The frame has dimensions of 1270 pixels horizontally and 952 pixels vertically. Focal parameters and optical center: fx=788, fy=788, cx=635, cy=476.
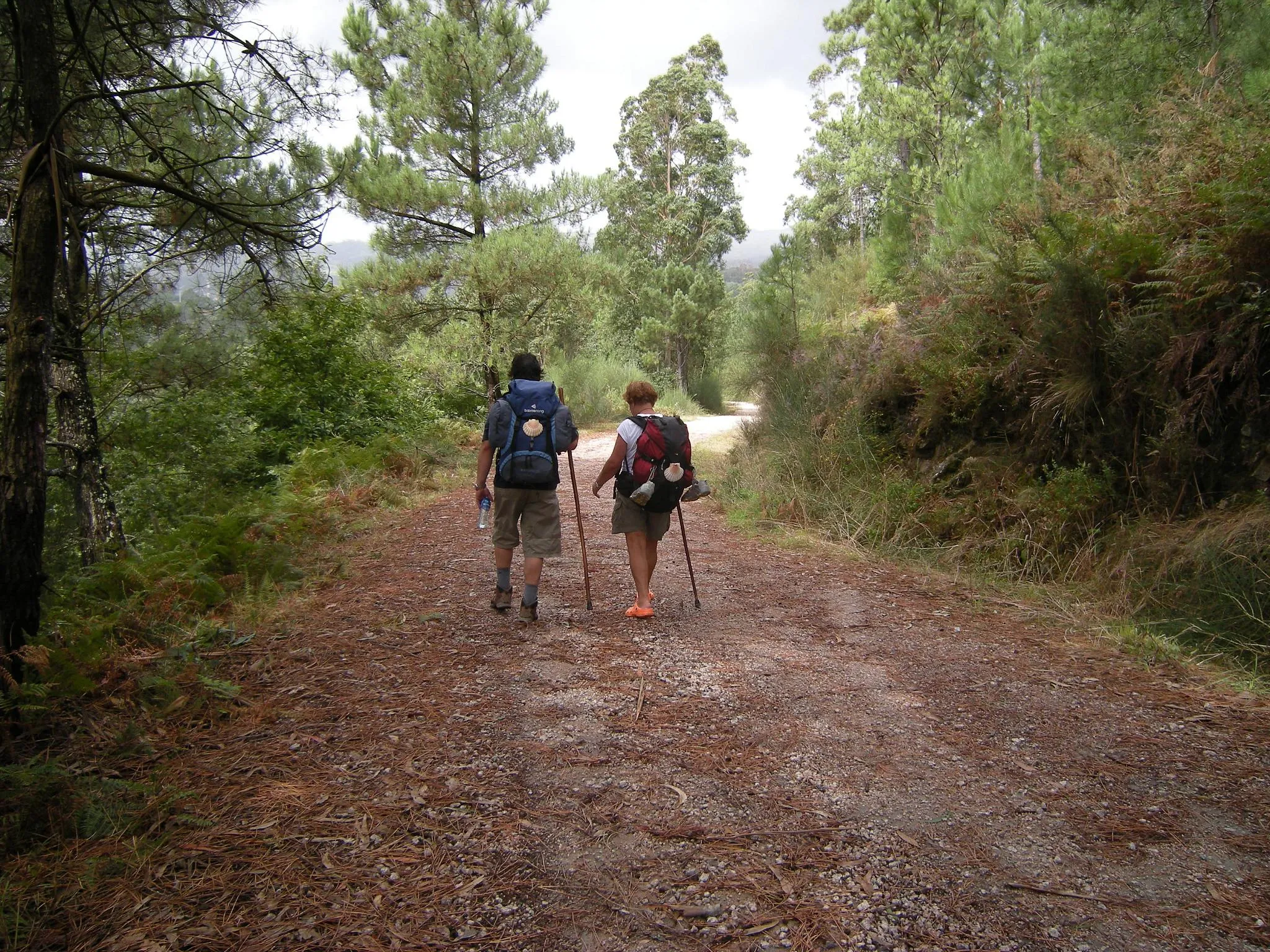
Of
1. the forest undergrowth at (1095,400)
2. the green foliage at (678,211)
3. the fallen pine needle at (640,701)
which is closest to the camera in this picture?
the fallen pine needle at (640,701)

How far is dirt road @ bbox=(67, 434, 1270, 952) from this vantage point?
8.14 feet

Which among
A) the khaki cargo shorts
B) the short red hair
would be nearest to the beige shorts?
the khaki cargo shorts

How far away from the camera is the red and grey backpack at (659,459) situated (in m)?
5.50

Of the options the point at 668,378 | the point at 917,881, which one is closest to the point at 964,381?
the point at 917,881

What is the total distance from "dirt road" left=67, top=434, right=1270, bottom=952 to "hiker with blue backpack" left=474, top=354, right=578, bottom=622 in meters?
0.60

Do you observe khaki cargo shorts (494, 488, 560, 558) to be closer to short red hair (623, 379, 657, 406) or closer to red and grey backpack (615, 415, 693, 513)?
red and grey backpack (615, 415, 693, 513)

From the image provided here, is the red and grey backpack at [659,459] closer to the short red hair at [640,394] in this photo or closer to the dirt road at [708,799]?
the short red hair at [640,394]

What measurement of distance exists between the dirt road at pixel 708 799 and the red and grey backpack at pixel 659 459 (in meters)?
0.97

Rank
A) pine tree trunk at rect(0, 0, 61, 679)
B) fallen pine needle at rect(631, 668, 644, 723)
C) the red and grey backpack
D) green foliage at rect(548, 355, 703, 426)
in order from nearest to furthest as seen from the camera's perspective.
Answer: pine tree trunk at rect(0, 0, 61, 679) < fallen pine needle at rect(631, 668, 644, 723) < the red and grey backpack < green foliage at rect(548, 355, 703, 426)

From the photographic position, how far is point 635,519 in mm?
5715

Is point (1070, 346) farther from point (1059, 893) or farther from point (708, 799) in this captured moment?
point (708, 799)

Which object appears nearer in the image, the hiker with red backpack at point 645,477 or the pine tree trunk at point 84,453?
the hiker with red backpack at point 645,477

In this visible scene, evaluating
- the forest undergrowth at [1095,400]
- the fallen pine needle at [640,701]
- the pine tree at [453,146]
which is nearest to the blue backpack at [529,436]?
the fallen pine needle at [640,701]

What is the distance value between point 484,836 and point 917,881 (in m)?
1.55
